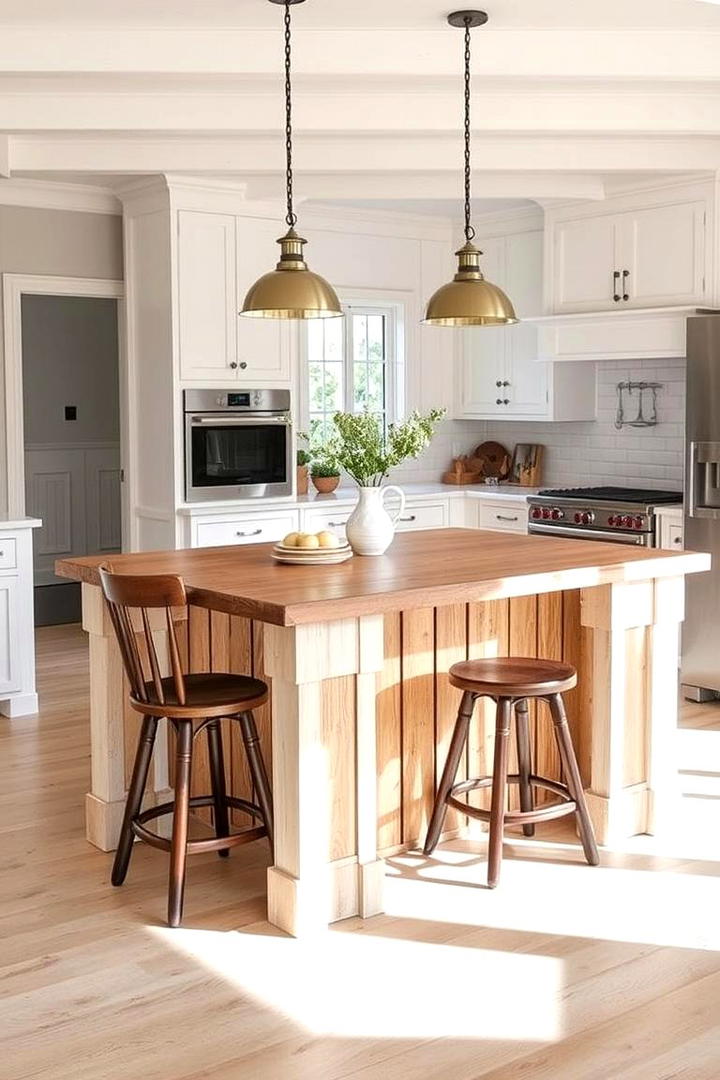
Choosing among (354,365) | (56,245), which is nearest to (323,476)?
(354,365)

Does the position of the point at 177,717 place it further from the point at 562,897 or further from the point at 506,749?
the point at 562,897

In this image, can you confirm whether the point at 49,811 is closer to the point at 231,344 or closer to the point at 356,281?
the point at 231,344

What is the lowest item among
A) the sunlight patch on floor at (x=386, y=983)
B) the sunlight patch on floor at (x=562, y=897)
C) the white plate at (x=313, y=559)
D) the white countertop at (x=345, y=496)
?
the sunlight patch on floor at (x=386, y=983)

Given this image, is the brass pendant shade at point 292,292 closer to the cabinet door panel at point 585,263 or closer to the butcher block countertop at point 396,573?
the butcher block countertop at point 396,573

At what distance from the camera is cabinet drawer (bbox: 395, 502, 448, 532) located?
24.3 feet

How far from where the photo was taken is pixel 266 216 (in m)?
6.62

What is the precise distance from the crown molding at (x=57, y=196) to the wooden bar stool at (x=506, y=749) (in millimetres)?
4072

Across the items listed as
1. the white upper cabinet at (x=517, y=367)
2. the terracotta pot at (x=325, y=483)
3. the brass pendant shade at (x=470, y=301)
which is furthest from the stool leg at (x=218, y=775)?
the white upper cabinet at (x=517, y=367)

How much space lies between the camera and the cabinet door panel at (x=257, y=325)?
6.58 m


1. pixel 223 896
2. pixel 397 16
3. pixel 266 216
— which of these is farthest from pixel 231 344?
pixel 223 896

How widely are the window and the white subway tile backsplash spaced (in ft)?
1.67

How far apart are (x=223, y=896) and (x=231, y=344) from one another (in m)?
3.57

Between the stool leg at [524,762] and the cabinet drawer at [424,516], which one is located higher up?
the cabinet drawer at [424,516]

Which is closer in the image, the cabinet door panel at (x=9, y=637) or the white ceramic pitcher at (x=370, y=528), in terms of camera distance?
the white ceramic pitcher at (x=370, y=528)
